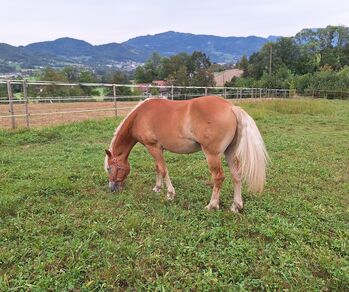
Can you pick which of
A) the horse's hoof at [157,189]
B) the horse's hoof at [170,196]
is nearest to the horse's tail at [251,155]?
the horse's hoof at [170,196]

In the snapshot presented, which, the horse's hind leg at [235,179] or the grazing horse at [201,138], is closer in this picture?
the grazing horse at [201,138]

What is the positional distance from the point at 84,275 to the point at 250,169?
2244mm

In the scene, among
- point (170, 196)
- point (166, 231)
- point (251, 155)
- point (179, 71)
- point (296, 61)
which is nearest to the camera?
point (166, 231)

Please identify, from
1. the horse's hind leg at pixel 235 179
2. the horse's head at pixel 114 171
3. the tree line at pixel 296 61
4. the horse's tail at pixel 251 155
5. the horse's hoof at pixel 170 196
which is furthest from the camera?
the tree line at pixel 296 61

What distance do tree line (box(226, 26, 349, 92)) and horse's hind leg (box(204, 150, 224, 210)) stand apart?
4798 centimetres

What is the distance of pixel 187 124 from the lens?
4.36m

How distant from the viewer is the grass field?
2.83 meters

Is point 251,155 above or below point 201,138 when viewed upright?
below

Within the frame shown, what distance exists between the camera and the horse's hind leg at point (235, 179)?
14.2 ft

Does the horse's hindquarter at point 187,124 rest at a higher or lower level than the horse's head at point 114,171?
higher

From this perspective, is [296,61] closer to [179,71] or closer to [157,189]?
[179,71]

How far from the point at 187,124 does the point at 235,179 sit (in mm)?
978

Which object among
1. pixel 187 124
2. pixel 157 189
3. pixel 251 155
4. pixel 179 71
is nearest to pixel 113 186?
pixel 157 189

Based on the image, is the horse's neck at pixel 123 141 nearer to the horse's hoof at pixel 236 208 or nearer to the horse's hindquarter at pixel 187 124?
the horse's hindquarter at pixel 187 124
